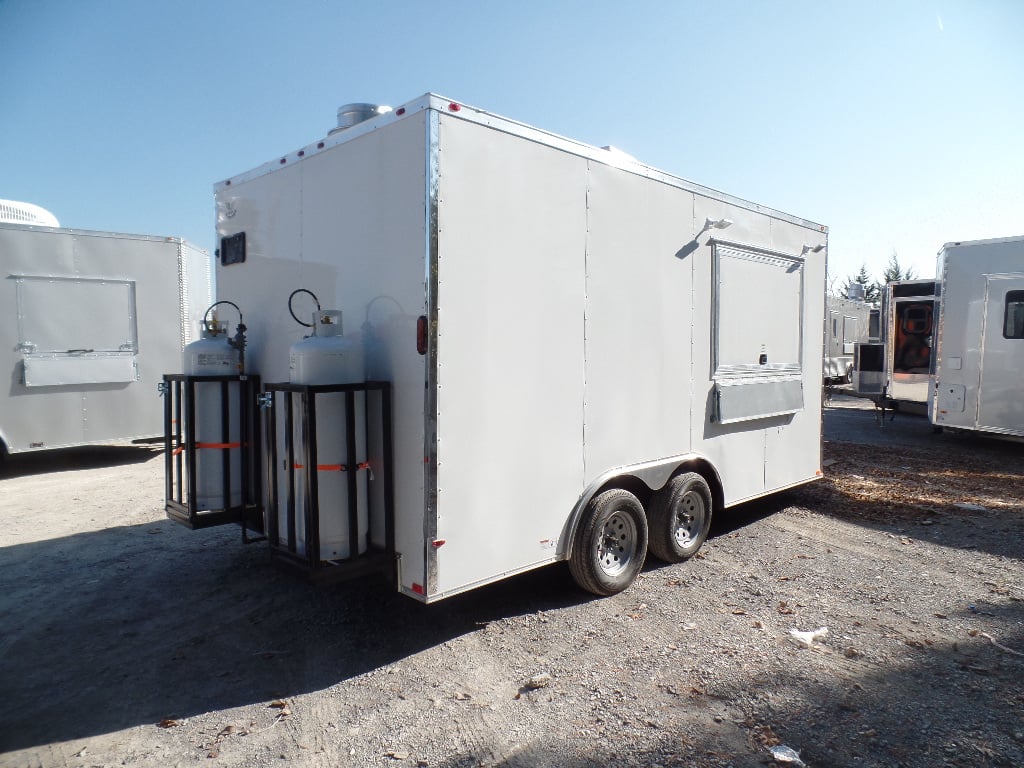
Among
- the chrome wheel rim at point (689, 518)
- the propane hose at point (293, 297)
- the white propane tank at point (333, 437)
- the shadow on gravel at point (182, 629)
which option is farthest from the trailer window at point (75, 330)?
the chrome wheel rim at point (689, 518)

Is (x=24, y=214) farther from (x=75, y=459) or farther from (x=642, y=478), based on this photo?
(x=642, y=478)

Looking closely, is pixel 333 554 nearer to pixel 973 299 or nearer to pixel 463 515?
pixel 463 515

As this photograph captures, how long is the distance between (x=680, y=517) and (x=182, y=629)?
3.70m

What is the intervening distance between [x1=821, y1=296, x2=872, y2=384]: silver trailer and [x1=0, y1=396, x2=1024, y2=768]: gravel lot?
16.5 metres

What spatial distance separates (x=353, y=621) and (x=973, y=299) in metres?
10.5

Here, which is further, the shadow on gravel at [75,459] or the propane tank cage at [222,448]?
the shadow on gravel at [75,459]

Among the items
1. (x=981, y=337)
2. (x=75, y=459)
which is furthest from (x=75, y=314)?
(x=981, y=337)

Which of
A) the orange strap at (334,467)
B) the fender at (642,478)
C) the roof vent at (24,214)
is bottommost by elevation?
the fender at (642,478)

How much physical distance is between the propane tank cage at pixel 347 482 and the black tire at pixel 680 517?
7.48 ft

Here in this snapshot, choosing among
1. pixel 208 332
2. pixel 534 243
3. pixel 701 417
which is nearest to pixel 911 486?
pixel 701 417

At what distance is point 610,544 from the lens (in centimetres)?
488

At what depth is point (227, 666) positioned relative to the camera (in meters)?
3.85

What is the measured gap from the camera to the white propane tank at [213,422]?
4648 mm

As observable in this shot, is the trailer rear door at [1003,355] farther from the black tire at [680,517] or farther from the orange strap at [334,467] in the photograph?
the orange strap at [334,467]
